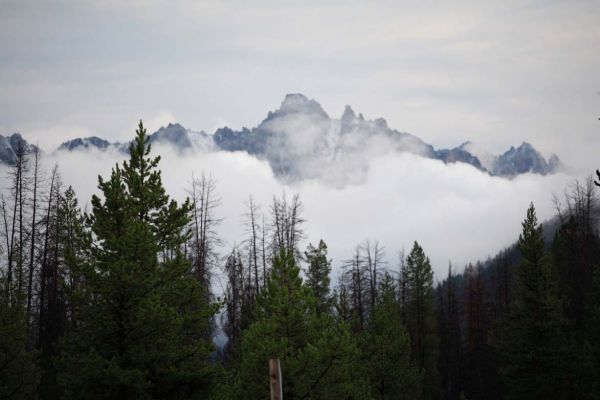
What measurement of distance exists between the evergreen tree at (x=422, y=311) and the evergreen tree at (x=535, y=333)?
46.1 feet

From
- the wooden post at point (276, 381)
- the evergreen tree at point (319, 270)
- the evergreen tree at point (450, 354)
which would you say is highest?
the evergreen tree at point (319, 270)

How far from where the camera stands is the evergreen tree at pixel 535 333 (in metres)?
24.6

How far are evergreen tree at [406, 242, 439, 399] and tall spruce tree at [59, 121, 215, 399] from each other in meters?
29.3

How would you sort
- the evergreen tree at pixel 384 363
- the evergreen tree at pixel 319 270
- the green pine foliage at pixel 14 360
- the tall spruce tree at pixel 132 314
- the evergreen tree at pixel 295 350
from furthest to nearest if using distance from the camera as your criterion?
1. the evergreen tree at pixel 319 270
2. the evergreen tree at pixel 384 363
3. the green pine foliage at pixel 14 360
4. the evergreen tree at pixel 295 350
5. the tall spruce tree at pixel 132 314

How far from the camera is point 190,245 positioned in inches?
1249

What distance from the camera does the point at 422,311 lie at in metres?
A: 41.7

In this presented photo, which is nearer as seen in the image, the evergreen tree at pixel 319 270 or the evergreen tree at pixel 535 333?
the evergreen tree at pixel 535 333

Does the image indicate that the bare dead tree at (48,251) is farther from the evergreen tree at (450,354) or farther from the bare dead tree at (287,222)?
the evergreen tree at (450,354)

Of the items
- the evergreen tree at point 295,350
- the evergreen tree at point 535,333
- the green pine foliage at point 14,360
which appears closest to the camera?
the evergreen tree at point 295,350

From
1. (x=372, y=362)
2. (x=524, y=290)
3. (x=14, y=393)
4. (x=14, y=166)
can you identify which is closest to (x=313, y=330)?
(x=372, y=362)

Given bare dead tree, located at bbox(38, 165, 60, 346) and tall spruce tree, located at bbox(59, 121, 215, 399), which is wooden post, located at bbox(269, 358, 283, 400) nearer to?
tall spruce tree, located at bbox(59, 121, 215, 399)

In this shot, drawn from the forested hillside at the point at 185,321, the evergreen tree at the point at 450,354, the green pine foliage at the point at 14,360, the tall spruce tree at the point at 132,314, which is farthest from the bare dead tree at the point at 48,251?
the evergreen tree at the point at 450,354

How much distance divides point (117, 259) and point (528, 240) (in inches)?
836

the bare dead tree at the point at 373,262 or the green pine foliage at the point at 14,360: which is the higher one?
the bare dead tree at the point at 373,262
